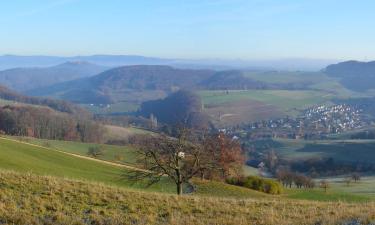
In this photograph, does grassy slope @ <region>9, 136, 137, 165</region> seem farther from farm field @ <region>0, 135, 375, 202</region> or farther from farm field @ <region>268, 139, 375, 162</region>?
farm field @ <region>268, 139, 375, 162</region>

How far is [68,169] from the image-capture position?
41.3 metres

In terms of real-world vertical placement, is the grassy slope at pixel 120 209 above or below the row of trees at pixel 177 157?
above

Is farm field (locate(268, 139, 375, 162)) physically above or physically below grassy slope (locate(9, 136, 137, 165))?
below

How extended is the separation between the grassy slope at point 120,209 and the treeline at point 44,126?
100397mm

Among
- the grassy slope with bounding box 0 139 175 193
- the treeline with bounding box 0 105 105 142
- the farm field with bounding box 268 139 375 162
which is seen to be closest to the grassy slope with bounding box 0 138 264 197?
the grassy slope with bounding box 0 139 175 193

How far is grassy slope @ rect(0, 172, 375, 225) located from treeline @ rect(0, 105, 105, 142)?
100m

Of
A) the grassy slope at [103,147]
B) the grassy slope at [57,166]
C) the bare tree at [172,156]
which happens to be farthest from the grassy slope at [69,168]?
the grassy slope at [103,147]

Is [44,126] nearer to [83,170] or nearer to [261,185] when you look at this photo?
[83,170]

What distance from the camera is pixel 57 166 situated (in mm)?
41625

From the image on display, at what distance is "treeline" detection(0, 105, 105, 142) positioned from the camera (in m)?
120

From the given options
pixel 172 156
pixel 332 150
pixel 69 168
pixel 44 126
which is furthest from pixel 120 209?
pixel 332 150

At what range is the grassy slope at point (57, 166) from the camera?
122ft

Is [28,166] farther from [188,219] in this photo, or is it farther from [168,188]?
[188,219]

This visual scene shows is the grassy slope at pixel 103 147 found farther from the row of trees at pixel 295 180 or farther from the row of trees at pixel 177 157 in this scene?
the row of trees at pixel 177 157
